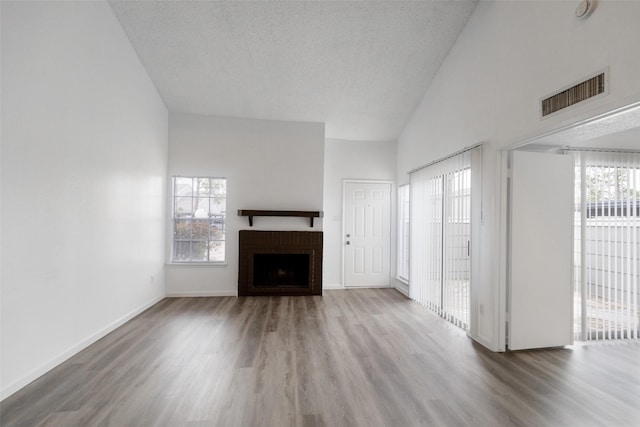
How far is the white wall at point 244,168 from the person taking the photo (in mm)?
4887

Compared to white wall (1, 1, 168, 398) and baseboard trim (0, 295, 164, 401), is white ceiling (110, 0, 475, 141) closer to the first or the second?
white wall (1, 1, 168, 398)

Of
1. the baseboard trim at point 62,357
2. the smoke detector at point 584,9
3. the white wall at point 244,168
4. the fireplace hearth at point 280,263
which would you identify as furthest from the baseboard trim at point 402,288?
the baseboard trim at point 62,357

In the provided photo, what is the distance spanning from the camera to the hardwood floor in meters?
1.85

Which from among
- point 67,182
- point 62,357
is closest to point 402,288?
point 62,357

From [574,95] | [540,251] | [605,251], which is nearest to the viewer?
[574,95]

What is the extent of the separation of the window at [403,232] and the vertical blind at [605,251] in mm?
2489

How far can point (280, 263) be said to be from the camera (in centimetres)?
511

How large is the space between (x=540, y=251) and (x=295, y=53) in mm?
3913

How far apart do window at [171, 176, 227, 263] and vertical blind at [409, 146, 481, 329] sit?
3.46 m

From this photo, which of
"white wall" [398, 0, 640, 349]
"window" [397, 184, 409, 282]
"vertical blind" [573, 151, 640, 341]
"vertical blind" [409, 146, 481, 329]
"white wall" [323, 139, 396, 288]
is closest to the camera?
"white wall" [398, 0, 640, 349]

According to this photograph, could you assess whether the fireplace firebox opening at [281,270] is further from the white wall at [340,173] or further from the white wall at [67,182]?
the white wall at [67,182]

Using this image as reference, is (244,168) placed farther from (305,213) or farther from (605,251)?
(605,251)

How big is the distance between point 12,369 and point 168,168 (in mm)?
3476

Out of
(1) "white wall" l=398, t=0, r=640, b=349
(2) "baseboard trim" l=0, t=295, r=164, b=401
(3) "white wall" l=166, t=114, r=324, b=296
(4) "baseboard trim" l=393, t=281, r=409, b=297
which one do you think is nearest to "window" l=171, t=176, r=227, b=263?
(3) "white wall" l=166, t=114, r=324, b=296
